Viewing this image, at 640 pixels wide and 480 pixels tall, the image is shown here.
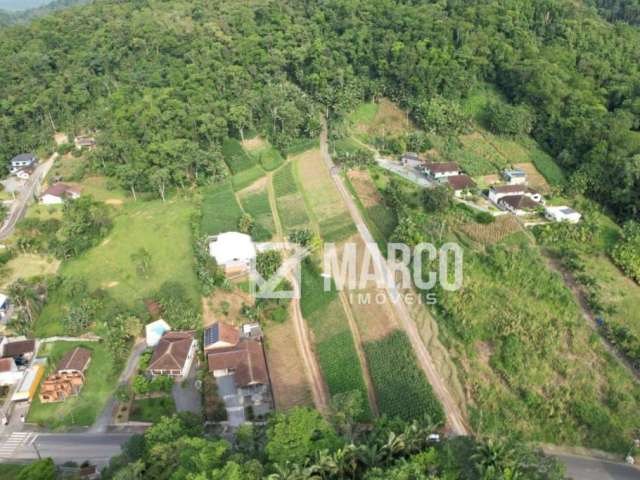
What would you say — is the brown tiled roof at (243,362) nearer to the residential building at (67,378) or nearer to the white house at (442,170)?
the residential building at (67,378)

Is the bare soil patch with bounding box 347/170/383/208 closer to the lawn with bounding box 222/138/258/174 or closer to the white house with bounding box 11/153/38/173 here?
the lawn with bounding box 222/138/258/174

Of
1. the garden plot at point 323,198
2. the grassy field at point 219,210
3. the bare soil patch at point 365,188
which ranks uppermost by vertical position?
the bare soil patch at point 365,188

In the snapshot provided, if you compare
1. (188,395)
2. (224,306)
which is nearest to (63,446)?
(188,395)

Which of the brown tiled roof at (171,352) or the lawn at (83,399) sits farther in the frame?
the brown tiled roof at (171,352)

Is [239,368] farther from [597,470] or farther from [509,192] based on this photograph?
[509,192]

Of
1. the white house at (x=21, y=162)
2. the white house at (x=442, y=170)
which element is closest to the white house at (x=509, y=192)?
the white house at (x=442, y=170)

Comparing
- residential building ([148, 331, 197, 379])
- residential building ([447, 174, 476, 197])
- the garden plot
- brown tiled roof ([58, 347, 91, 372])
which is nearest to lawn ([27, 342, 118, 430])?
brown tiled roof ([58, 347, 91, 372])

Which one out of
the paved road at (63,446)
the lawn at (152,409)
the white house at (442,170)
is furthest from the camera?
the white house at (442,170)

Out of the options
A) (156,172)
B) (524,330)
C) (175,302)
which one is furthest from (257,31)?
(524,330)
